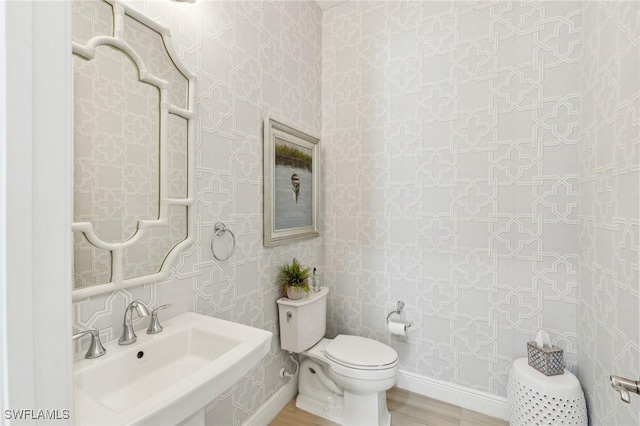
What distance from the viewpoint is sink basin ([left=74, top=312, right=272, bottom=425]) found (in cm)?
71

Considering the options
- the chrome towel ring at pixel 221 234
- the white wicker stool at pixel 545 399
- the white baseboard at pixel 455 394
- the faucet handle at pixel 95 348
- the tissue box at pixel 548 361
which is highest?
the chrome towel ring at pixel 221 234

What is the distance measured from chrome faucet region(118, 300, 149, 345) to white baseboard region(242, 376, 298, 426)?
35.0 inches

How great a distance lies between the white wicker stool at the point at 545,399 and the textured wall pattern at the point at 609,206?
0.22ft

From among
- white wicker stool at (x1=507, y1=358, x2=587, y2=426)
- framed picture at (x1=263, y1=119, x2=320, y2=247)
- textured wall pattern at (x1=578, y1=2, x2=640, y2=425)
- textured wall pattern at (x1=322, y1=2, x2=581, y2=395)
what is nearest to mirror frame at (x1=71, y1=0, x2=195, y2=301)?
framed picture at (x1=263, y1=119, x2=320, y2=247)

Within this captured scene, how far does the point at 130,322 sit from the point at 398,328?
1547 mm

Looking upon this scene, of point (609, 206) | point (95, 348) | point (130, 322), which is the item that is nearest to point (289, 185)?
point (130, 322)

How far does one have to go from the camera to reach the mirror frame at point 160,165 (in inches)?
38.0

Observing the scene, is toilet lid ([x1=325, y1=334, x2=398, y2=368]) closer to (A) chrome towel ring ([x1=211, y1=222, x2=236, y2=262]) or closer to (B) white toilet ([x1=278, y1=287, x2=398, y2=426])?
(B) white toilet ([x1=278, y1=287, x2=398, y2=426])

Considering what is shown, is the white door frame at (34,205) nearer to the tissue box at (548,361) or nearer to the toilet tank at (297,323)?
the toilet tank at (297,323)

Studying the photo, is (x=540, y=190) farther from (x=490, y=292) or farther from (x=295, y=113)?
(x=295, y=113)

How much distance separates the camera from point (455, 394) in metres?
1.91

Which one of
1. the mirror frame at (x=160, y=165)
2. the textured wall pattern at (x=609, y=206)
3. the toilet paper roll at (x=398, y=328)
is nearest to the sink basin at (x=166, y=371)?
the mirror frame at (x=160, y=165)

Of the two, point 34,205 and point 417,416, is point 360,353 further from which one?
point 34,205

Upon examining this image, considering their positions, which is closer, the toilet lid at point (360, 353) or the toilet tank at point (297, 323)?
the toilet lid at point (360, 353)
